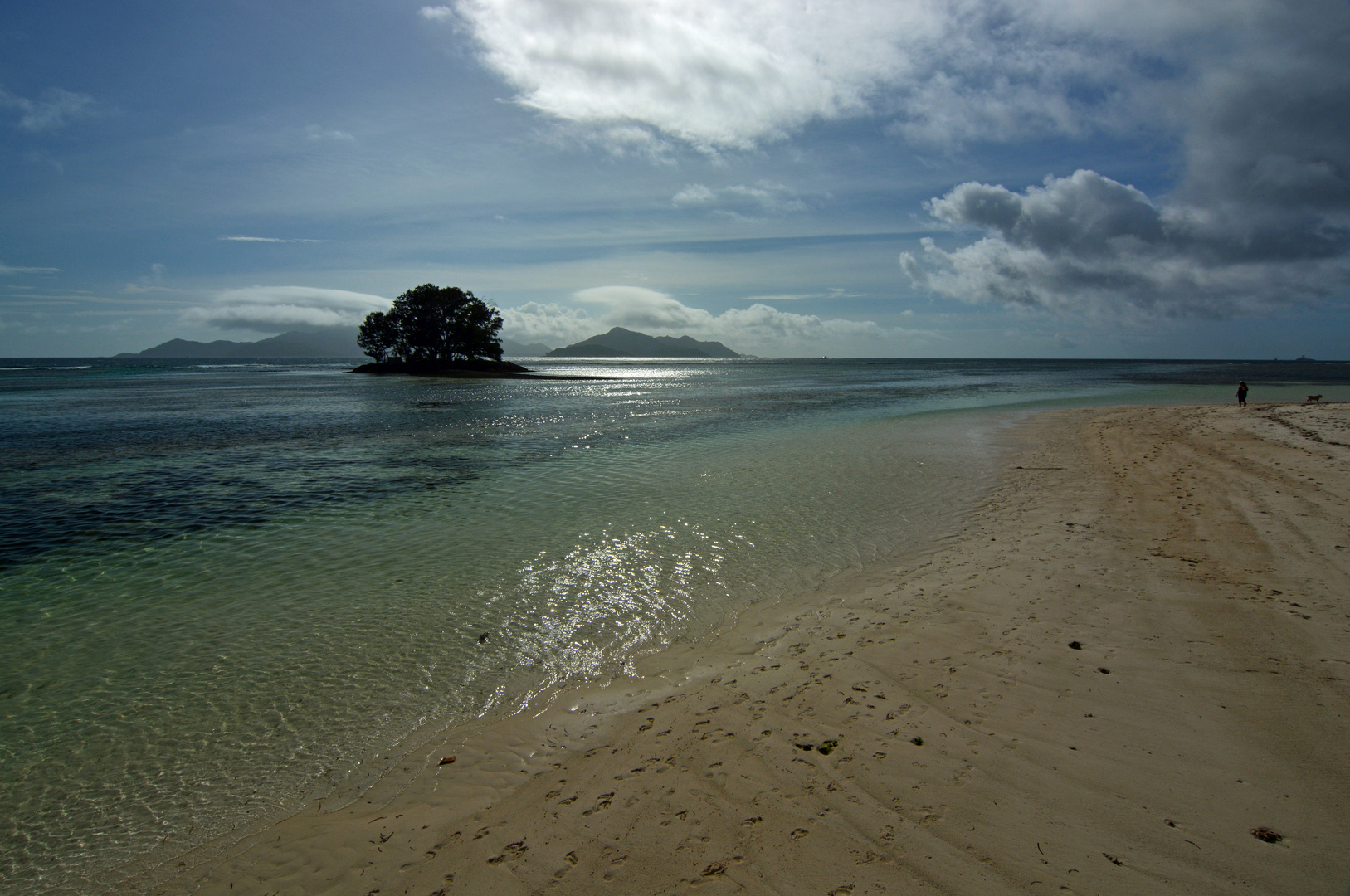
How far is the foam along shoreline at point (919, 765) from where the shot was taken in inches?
153

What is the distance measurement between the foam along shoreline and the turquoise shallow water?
34.0 inches

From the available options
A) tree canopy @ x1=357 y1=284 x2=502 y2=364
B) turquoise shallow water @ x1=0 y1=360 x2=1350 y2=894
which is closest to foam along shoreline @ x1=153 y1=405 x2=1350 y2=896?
turquoise shallow water @ x1=0 y1=360 x2=1350 y2=894

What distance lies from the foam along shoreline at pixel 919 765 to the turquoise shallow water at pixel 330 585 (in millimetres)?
863

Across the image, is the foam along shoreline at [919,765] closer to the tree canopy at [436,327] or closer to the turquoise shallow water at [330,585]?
the turquoise shallow water at [330,585]

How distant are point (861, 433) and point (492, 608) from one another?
2240cm

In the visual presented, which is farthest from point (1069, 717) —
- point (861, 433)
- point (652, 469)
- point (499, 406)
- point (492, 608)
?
point (499, 406)

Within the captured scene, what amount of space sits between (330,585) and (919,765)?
30.2ft

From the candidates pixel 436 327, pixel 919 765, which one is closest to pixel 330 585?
pixel 919 765

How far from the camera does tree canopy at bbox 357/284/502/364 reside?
103 metres

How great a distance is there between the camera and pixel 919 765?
15.9ft

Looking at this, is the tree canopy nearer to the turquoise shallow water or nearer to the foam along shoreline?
the turquoise shallow water

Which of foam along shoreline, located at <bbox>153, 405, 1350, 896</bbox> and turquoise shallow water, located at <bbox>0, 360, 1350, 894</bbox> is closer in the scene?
foam along shoreline, located at <bbox>153, 405, 1350, 896</bbox>

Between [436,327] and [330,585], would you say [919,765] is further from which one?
[436,327]

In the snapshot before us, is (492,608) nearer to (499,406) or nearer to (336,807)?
(336,807)
